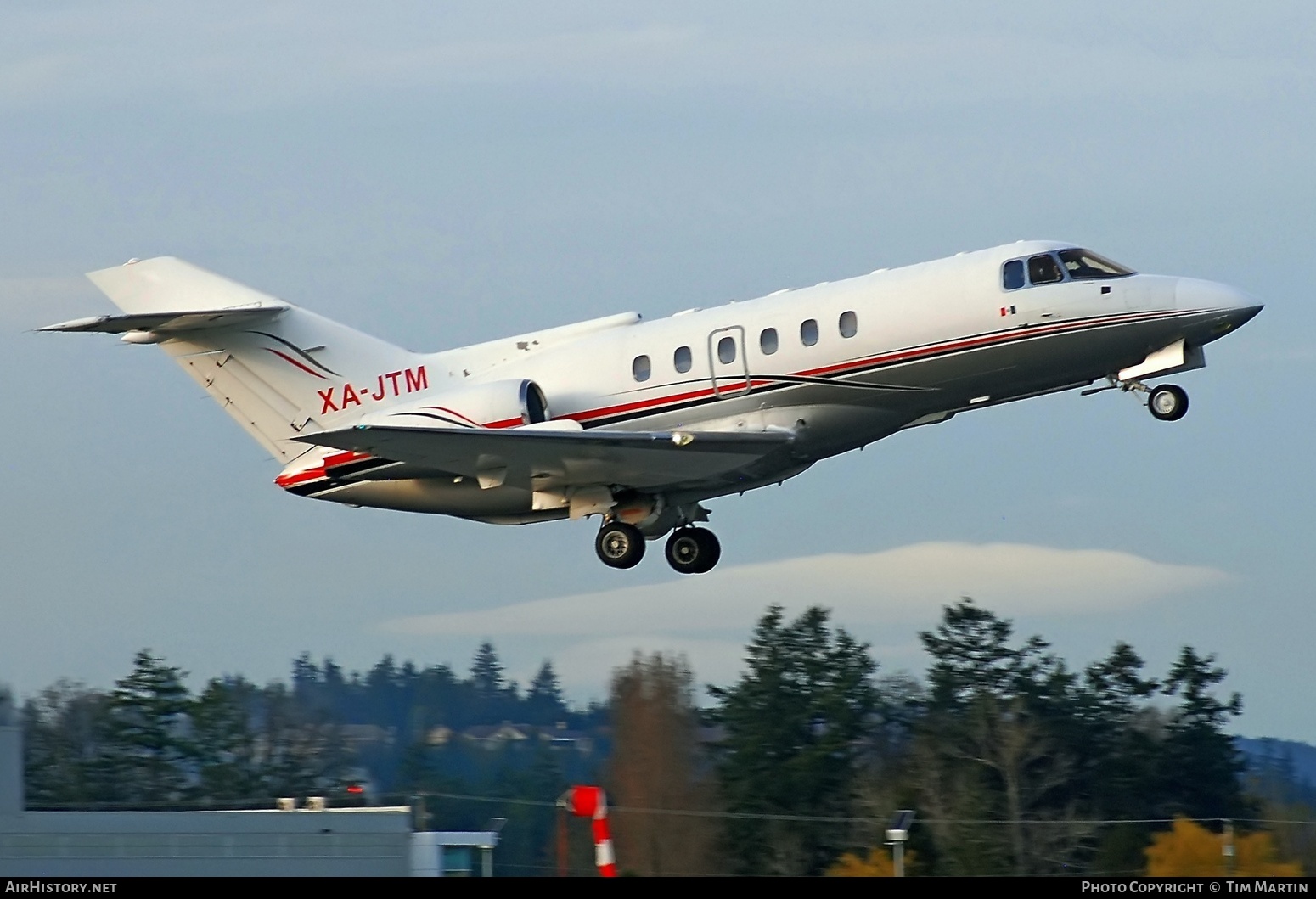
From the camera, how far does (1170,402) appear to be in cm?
2303

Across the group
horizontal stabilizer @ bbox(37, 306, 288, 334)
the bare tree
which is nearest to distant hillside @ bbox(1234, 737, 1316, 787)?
the bare tree

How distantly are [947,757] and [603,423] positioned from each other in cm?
1454

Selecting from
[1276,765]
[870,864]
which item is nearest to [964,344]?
[870,864]

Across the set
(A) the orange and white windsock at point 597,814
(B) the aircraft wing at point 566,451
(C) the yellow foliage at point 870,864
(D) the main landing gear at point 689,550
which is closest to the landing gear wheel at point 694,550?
(D) the main landing gear at point 689,550

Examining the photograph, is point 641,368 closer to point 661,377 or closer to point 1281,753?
point 661,377

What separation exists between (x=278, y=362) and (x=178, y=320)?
1514mm

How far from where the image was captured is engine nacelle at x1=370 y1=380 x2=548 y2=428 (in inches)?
965

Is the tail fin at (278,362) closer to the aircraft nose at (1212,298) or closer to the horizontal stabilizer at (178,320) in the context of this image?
the horizontal stabilizer at (178,320)

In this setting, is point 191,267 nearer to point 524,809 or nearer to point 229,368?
point 229,368

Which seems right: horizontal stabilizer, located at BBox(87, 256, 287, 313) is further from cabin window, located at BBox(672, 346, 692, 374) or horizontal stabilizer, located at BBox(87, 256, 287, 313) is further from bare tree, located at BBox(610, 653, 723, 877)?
bare tree, located at BBox(610, 653, 723, 877)

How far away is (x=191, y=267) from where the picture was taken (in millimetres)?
27125

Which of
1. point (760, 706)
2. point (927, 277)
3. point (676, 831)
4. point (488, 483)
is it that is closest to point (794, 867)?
point (676, 831)

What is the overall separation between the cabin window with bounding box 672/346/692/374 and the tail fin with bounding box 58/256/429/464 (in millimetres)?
4163

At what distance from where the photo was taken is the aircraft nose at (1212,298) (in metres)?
22.5
